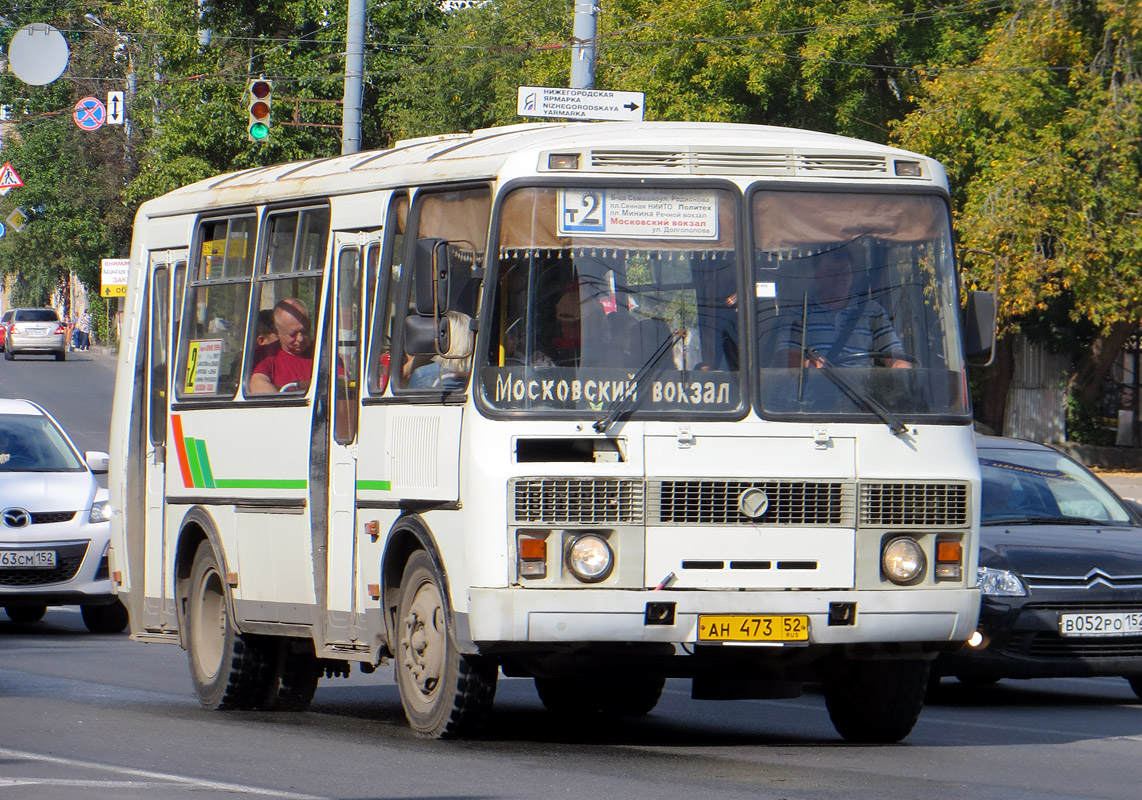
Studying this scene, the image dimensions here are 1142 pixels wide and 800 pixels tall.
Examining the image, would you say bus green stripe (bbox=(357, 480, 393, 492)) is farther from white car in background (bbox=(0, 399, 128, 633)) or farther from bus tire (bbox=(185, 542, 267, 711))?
white car in background (bbox=(0, 399, 128, 633))

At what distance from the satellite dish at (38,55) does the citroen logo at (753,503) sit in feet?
74.6

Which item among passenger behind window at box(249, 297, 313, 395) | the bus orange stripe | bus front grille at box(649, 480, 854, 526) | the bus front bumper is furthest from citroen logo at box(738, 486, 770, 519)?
the bus orange stripe

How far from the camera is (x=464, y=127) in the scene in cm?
5100

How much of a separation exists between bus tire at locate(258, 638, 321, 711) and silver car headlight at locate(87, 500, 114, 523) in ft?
16.9

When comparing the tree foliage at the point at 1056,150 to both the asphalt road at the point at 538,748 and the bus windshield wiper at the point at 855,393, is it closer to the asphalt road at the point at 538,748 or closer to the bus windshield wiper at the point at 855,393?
the asphalt road at the point at 538,748

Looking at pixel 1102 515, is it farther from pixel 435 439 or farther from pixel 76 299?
pixel 76 299

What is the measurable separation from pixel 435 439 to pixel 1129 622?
445 cm

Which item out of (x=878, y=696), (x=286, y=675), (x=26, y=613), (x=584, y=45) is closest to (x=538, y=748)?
(x=878, y=696)

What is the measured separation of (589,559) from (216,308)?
3.70 metres

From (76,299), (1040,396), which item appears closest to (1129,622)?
(1040,396)

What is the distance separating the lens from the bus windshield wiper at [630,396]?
8477 millimetres

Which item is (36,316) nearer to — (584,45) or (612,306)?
(584,45)

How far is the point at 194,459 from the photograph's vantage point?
37.2 feet

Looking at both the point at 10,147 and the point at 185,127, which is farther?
the point at 10,147
